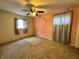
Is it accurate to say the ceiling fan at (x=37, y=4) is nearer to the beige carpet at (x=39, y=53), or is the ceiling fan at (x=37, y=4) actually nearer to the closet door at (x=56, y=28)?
the closet door at (x=56, y=28)

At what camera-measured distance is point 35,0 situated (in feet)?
8.15

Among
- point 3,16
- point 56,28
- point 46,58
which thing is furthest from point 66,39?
point 3,16

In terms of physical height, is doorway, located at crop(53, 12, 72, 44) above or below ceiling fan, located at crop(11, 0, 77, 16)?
below

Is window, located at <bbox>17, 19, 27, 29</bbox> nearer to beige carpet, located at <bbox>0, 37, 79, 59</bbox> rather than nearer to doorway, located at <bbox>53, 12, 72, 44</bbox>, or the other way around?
beige carpet, located at <bbox>0, 37, 79, 59</bbox>

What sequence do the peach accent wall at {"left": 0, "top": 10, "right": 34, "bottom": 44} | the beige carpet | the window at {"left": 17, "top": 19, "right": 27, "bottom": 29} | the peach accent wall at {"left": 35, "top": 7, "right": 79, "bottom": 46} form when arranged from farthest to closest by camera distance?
the window at {"left": 17, "top": 19, "right": 27, "bottom": 29} < the peach accent wall at {"left": 0, "top": 10, "right": 34, "bottom": 44} < the peach accent wall at {"left": 35, "top": 7, "right": 79, "bottom": 46} < the beige carpet

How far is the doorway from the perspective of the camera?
3566 millimetres

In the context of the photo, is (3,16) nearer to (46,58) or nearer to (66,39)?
(46,58)

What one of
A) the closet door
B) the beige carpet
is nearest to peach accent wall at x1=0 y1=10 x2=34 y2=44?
the beige carpet

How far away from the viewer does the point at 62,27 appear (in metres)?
3.86

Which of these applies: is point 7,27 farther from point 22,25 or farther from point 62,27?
point 62,27

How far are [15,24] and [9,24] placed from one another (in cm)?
53

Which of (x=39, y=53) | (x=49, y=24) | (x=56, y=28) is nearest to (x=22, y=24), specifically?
(x=49, y=24)

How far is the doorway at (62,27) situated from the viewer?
357cm

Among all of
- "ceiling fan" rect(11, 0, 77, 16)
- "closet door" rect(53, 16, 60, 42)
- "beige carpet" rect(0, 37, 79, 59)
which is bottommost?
"beige carpet" rect(0, 37, 79, 59)
